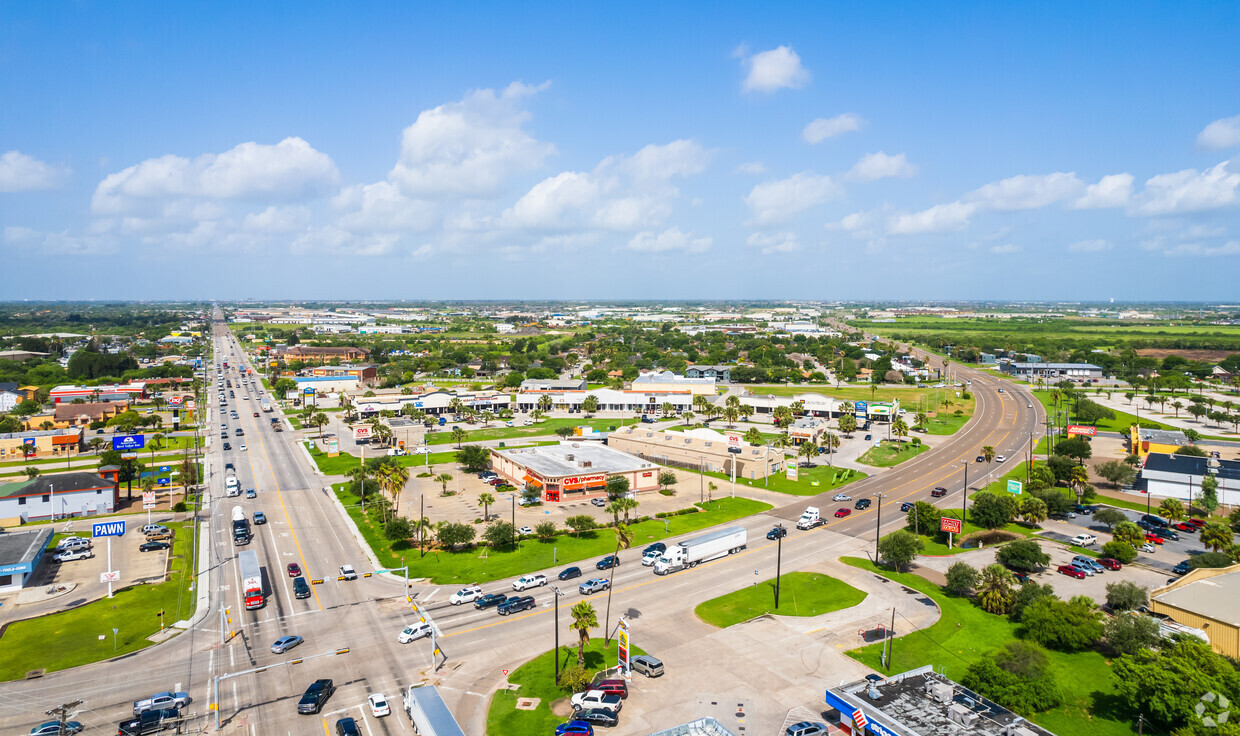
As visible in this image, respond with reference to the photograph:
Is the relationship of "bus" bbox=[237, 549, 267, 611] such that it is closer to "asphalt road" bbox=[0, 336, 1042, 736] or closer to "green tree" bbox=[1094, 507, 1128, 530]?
"asphalt road" bbox=[0, 336, 1042, 736]

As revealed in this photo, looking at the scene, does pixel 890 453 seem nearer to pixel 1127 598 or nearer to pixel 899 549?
pixel 899 549

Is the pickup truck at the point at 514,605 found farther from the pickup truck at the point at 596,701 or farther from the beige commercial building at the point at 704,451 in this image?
the beige commercial building at the point at 704,451

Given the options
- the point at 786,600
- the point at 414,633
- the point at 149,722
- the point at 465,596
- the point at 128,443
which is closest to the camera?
the point at 149,722

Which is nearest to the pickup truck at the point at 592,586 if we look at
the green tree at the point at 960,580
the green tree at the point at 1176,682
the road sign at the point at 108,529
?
the green tree at the point at 960,580

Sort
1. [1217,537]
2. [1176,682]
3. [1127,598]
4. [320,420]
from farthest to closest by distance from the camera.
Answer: [320,420]
[1217,537]
[1127,598]
[1176,682]

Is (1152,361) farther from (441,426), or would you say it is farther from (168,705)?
(168,705)

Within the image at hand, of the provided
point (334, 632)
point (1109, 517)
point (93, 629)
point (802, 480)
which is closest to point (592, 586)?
point (334, 632)

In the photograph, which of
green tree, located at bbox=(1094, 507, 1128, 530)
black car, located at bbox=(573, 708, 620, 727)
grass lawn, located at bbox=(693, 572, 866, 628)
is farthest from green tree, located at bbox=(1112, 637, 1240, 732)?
green tree, located at bbox=(1094, 507, 1128, 530)
